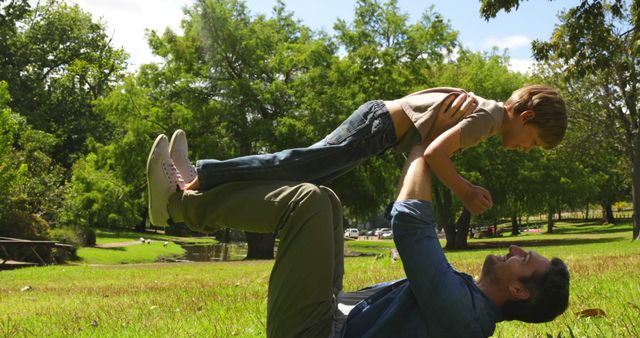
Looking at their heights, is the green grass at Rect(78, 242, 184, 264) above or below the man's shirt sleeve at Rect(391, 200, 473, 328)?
below

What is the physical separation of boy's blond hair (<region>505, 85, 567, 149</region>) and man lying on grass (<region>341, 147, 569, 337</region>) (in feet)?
3.92

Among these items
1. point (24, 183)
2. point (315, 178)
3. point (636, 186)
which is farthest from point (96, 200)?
point (315, 178)

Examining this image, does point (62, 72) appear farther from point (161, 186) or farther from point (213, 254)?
point (161, 186)

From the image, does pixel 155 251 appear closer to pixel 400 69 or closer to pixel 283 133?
pixel 283 133

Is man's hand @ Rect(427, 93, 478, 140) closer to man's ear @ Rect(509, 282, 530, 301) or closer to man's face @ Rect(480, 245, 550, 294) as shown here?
man's face @ Rect(480, 245, 550, 294)

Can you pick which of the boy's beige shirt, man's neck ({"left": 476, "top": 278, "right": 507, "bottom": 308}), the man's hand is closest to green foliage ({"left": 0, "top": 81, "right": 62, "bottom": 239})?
the boy's beige shirt

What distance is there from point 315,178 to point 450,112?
0.94 metres

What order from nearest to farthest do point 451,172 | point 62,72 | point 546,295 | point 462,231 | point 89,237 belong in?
point 546,295 → point 451,172 → point 89,237 → point 462,231 → point 62,72

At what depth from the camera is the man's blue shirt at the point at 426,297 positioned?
8.62 ft

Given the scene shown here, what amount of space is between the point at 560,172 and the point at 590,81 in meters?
7.98

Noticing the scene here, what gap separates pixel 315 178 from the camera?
3.61 metres

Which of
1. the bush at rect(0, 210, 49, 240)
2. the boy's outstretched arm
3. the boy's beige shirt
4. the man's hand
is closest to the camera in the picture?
the boy's outstretched arm

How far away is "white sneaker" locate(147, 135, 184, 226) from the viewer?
3438mm

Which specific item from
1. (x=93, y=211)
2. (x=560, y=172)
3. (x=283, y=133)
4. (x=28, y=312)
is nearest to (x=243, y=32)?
(x=283, y=133)
